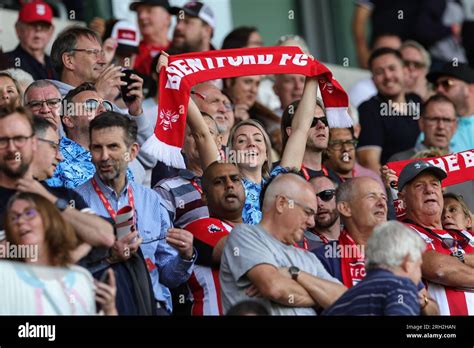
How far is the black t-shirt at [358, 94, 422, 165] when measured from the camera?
13023mm

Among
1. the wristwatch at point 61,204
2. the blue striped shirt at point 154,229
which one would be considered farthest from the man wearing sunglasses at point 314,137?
the wristwatch at point 61,204

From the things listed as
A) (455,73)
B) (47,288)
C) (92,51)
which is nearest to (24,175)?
(47,288)

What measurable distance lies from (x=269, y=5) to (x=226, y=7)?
0.68 meters

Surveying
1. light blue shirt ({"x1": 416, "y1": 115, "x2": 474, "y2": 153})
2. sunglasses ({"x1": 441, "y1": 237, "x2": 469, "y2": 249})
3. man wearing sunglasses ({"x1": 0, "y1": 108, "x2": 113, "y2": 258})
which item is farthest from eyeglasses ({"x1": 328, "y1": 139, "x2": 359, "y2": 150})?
man wearing sunglasses ({"x1": 0, "y1": 108, "x2": 113, "y2": 258})

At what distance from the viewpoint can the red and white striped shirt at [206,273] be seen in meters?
9.45

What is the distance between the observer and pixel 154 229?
31.5 feet

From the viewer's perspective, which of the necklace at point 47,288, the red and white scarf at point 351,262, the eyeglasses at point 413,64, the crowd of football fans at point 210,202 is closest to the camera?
the necklace at point 47,288

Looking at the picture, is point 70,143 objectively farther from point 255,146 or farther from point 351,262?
point 351,262

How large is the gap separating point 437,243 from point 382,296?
1.80 m

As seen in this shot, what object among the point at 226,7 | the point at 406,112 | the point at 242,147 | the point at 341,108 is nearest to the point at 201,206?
the point at 242,147

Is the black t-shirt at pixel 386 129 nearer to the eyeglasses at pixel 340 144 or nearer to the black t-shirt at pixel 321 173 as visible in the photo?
the eyeglasses at pixel 340 144

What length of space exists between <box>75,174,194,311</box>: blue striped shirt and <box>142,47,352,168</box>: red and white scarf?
0.52m

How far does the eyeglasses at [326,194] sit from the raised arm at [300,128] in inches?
9.3
